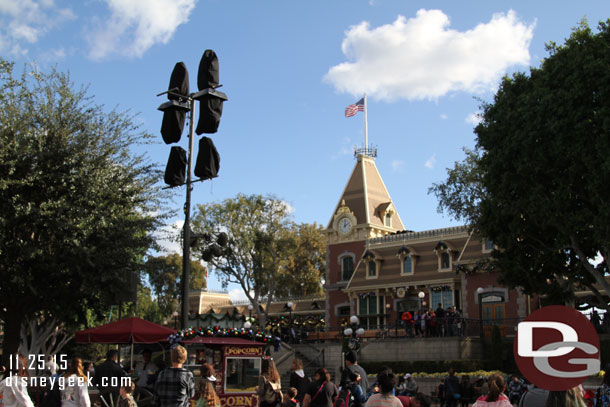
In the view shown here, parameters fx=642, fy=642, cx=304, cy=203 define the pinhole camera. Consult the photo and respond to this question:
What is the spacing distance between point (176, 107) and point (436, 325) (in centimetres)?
2019

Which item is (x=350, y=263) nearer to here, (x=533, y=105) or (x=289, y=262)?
(x=289, y=262)

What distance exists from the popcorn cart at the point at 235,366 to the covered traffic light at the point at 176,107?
14.8 feet

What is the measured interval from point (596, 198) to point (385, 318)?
22.4 m

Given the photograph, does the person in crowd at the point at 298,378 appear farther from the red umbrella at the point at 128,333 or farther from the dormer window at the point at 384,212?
the dormer window at the point at 384,212

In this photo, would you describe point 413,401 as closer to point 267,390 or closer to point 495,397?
point 495,397

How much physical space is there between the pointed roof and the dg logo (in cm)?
4077

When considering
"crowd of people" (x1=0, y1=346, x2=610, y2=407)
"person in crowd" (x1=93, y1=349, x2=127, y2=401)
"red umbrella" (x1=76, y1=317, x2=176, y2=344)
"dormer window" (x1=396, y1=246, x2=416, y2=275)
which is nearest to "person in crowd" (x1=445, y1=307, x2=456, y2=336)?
"dormer window" (x1=396, y1=246, x2=416, y2=275)

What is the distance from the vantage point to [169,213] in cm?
2120

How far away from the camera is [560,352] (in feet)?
13.0

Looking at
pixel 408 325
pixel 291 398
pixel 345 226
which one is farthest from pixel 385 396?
pixel 345 226

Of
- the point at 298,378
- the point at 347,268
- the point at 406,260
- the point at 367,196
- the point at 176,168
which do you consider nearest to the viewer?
the point at 298,378

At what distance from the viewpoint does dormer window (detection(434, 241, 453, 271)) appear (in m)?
39.2

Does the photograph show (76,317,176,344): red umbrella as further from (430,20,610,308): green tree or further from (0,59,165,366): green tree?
(430,20,610,308): green tree

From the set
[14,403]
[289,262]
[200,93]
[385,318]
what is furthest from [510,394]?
[289,262]
